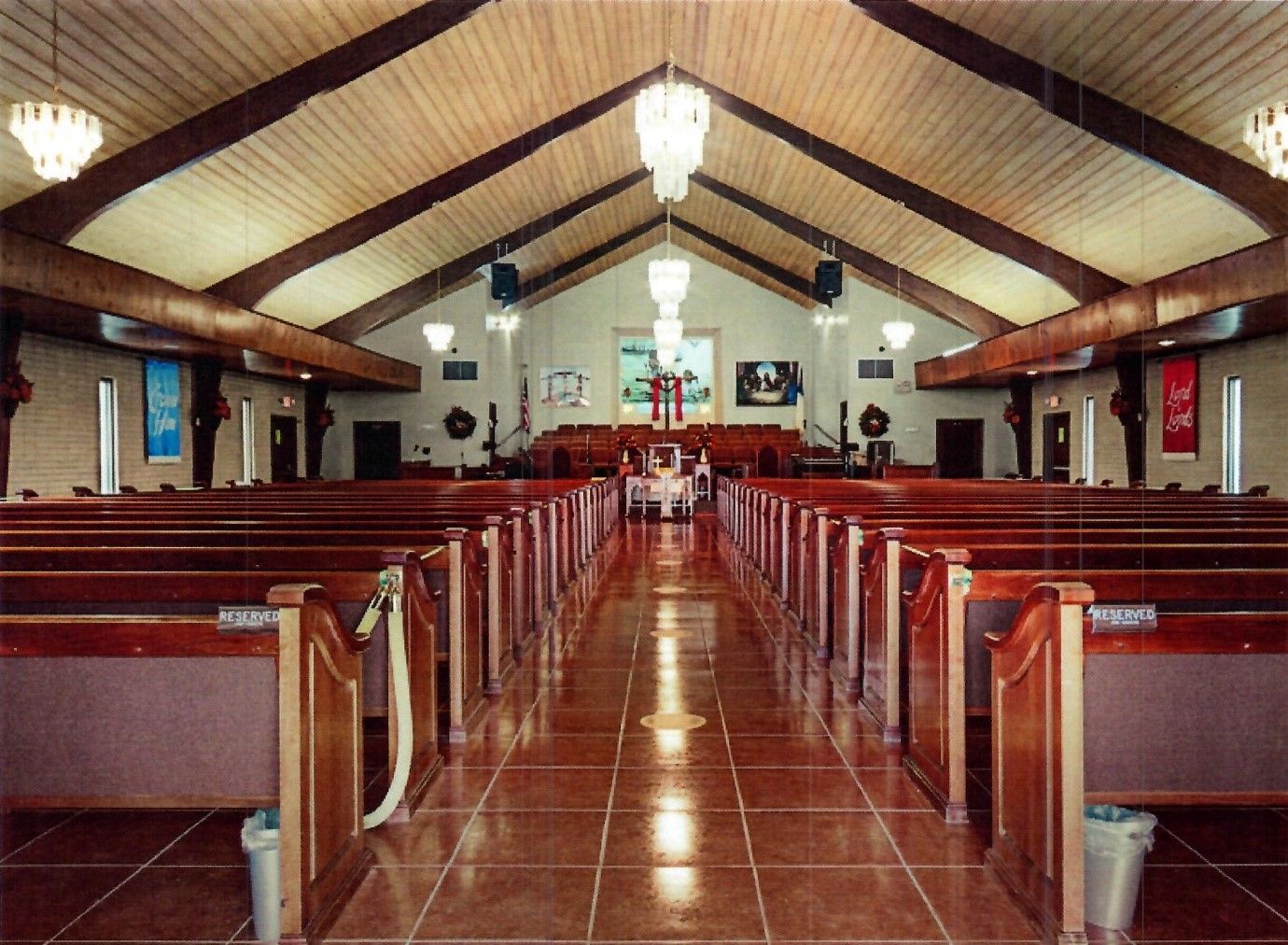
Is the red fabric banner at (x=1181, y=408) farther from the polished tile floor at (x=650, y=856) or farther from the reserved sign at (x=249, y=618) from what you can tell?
the reserved sign at (x=249, y=618)

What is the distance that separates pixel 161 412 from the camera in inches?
466

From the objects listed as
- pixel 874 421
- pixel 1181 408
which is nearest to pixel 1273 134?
pixel 1181 408

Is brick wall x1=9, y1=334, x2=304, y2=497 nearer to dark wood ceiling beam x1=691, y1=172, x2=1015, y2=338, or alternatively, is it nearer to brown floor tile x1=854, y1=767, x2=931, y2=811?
dark wood ceiling beam x1=691, y1=172, x2=1015, y2=338

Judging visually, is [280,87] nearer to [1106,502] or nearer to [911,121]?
[911,121]

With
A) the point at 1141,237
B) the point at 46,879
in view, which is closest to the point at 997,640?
the point at 46,879

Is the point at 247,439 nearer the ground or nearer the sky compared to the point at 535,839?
nearer the sky

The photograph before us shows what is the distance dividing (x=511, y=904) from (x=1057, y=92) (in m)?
7.74

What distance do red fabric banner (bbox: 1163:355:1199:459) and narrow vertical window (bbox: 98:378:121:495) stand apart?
12.4 m

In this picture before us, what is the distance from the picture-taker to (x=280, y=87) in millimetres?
7828

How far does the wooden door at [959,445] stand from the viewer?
59.8ft

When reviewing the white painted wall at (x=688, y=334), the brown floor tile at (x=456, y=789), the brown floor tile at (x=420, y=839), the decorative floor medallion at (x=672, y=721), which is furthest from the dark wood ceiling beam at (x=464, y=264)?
the brown floor tile at (x=420, y=839)

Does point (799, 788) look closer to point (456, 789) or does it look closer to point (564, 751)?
point (564, 751)

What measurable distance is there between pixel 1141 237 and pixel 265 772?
10346 mm

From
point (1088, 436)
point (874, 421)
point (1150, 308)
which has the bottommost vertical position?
point (1088, 436)
